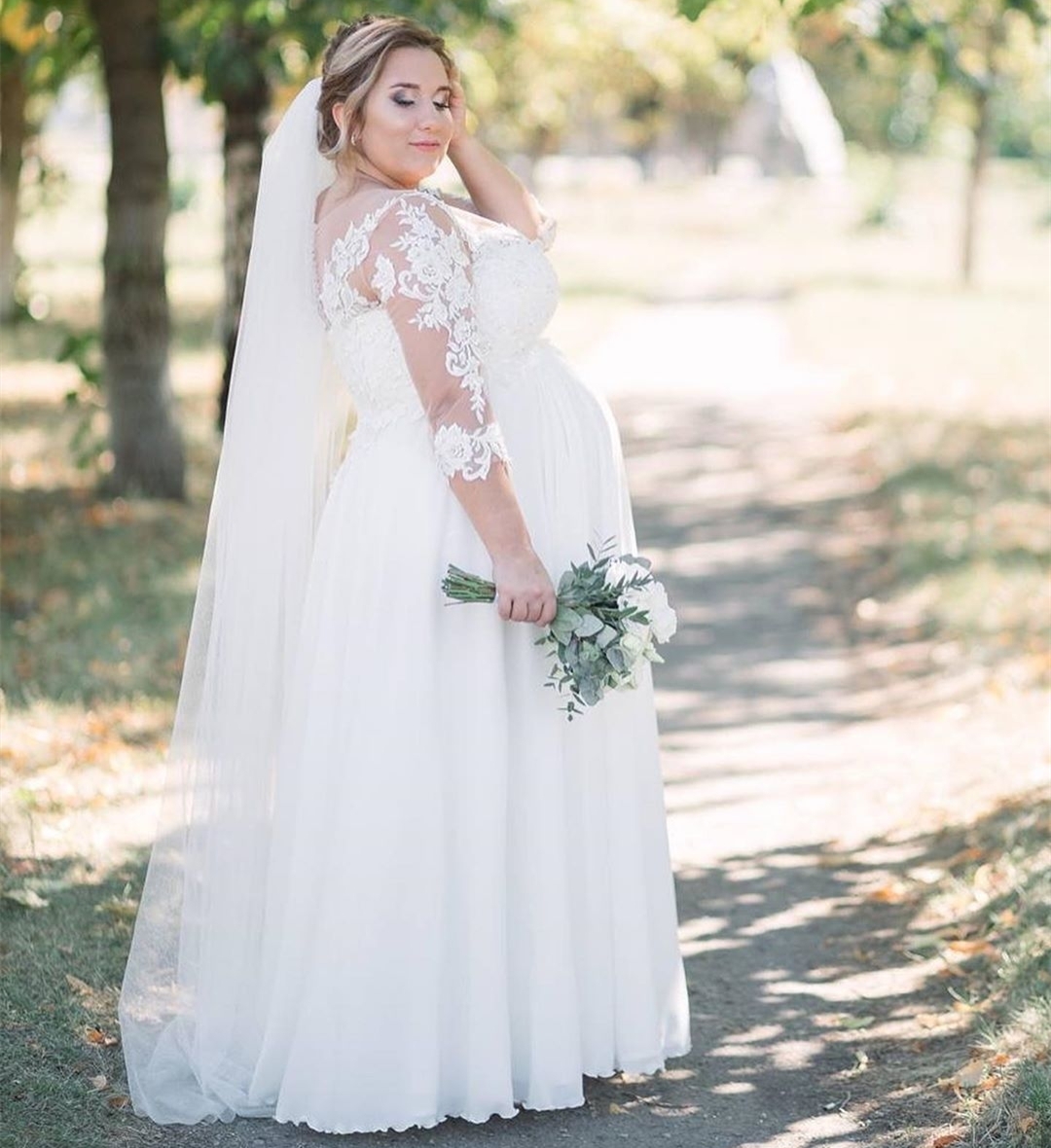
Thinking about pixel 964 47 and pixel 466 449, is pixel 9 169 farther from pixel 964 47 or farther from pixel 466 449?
pixel 466 449

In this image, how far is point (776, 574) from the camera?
9953mm

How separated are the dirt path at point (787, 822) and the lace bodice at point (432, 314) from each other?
1.57 m

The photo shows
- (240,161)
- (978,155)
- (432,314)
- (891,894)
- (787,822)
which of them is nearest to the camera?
(432,314)

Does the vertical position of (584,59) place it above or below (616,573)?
above

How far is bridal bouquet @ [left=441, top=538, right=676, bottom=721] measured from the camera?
3.64 meters

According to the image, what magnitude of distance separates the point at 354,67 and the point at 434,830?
5.30 feet

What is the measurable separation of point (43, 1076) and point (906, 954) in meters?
2.45

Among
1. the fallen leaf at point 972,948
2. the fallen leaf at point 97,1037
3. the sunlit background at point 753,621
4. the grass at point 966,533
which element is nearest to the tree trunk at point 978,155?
the sunlit background at point 753,621

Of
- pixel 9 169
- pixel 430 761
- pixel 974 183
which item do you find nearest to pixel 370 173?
pixel 430 761

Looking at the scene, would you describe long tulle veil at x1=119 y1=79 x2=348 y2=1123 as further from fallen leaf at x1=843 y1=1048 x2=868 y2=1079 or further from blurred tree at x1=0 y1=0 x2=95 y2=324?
blurred tree at x1=0 y1=0 x2=95 y2=324

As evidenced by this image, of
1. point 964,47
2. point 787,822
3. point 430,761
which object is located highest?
point 964,47

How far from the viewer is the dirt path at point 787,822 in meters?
4.07

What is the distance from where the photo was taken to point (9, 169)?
1942cm

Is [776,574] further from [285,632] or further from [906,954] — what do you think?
[285,632]
